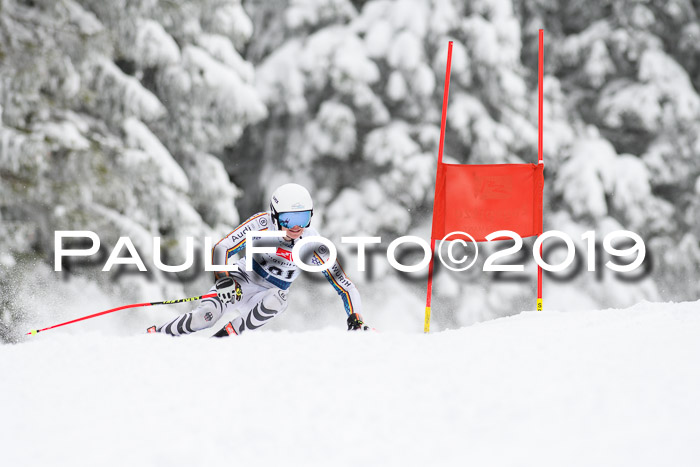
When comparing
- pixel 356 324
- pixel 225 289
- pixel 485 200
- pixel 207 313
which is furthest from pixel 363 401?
pixel 485 200

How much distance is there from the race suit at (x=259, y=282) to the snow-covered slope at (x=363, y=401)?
113 cm

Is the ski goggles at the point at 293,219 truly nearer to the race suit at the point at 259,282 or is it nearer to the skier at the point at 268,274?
the skier at the point at 268,274

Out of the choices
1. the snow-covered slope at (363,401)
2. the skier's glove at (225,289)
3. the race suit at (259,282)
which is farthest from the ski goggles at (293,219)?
the snow-covered slope at (363,401)

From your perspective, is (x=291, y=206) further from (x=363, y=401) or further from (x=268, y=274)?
(x=363, y=401)

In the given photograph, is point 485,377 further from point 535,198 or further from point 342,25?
point 342,25

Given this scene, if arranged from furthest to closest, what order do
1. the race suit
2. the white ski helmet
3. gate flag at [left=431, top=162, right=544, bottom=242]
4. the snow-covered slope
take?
gate flag at [left=431, top=162, right=544, bottom=242] → the race suit → the white ski helmet → the snow-covered slope

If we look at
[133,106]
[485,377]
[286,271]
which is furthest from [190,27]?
[485,377]

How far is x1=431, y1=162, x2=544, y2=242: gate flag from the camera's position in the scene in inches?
261

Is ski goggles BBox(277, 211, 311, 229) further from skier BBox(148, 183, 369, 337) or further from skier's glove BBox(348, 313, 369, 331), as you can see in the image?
skier's glove BBox(348, 313, 369, 331)

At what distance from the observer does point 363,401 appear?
376cm

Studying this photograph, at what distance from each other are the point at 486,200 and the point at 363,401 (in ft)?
10.6

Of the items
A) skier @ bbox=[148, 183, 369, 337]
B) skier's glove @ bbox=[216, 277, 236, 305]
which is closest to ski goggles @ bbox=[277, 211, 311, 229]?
skier @ bbox=[148, 183, 369, 337]

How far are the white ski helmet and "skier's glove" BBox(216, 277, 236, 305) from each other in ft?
1.82

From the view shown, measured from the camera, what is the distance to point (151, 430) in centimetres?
349
